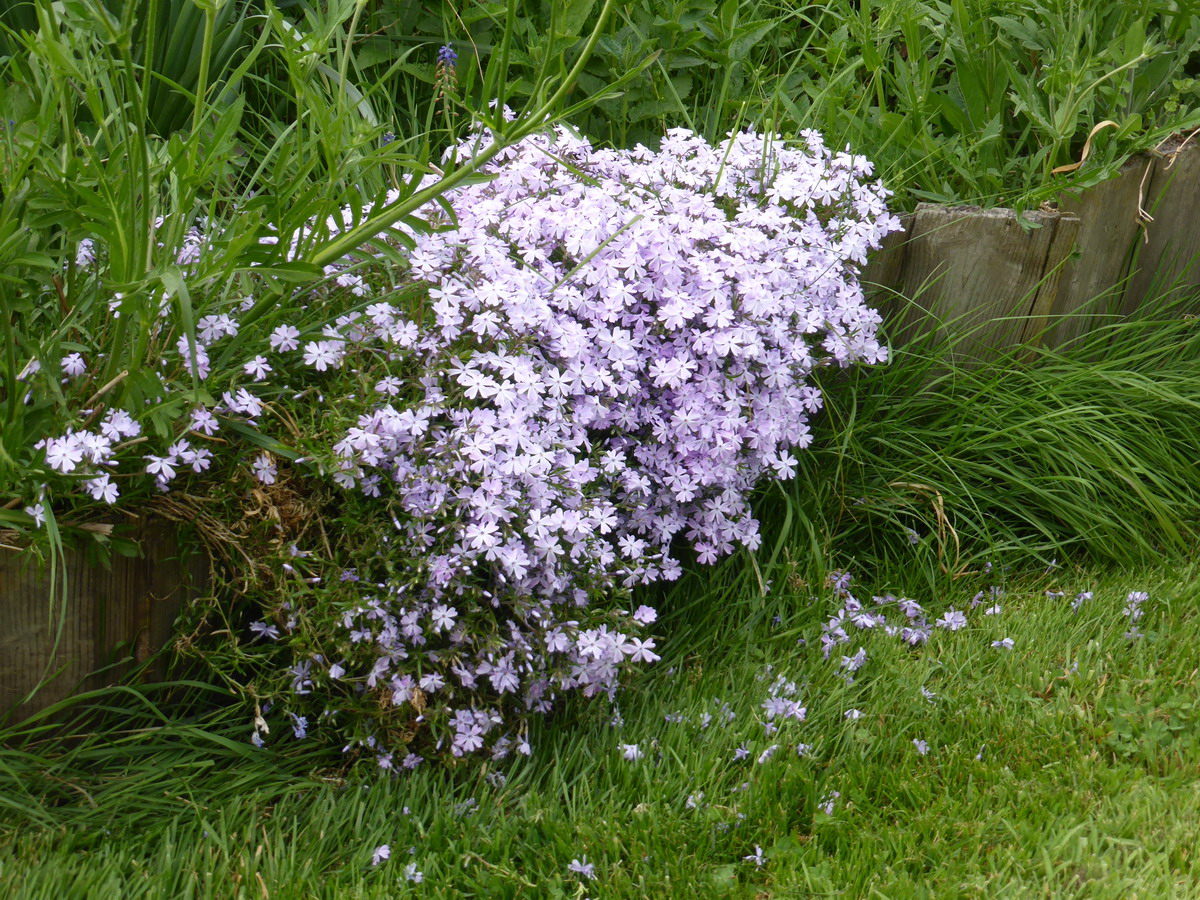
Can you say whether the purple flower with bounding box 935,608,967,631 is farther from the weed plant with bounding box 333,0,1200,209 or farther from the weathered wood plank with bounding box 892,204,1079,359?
the weed plant with bounding box 333,0,1200,209

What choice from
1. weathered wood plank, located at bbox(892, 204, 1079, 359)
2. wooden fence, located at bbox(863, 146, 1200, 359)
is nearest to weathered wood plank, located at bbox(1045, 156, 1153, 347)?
wooden fence, located at bbox(863, 146, 1200, 359)

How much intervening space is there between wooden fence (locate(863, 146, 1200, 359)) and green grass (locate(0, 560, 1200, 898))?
1077mm

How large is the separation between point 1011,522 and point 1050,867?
4.22 feet

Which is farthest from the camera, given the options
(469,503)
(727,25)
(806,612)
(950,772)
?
(727,25)

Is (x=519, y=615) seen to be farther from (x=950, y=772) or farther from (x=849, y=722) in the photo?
(x=950, y=772)

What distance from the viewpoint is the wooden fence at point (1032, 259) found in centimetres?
315

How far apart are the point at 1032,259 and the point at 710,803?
6.10 feet

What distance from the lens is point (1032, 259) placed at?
318 cm

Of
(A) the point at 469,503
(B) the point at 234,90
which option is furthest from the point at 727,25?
(A) the point at 469,503

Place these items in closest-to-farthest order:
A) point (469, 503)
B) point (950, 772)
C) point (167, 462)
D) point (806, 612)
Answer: point (167, 462) → point (469, 503) → point (950, 772) → point (806, 612)

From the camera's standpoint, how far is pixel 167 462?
1907 millimetres

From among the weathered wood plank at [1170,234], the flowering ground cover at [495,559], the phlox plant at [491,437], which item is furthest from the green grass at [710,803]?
the weathered wood plank at [1170,234]

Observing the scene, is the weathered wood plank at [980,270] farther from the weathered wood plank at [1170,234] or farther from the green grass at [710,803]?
the green grass at [710,803]

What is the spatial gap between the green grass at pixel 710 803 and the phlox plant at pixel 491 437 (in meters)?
0.12
